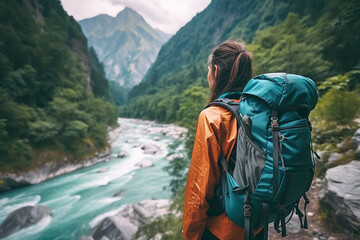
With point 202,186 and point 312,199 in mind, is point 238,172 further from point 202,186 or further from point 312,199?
point 312,199

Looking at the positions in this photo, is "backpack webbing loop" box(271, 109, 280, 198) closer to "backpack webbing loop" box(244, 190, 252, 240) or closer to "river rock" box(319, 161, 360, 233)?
"backpack webbing loop" box(244, 190, 252, 240)

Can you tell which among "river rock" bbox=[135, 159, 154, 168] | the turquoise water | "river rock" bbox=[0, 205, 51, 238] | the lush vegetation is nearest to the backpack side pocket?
the lush vegetation

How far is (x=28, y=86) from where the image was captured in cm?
1186

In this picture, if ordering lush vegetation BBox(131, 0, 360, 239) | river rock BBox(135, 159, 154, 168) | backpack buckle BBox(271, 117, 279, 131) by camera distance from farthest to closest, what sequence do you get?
river rock BBox(135, 159, 154, 168) → lush vegetation BBox(131, 0, 360, 239) → backpack buckle BBox(271, 117, 279, 131)

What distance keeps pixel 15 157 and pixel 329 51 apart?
18309mm

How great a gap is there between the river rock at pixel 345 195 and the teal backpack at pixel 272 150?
198cm

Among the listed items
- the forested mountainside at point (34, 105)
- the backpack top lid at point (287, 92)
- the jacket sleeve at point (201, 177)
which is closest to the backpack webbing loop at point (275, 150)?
the backpack top lid at point (287, 92)

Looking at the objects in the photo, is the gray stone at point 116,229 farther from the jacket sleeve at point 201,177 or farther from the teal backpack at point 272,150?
the teal backpack at point 272,150

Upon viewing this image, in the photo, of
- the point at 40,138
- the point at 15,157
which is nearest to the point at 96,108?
the point at 40,138

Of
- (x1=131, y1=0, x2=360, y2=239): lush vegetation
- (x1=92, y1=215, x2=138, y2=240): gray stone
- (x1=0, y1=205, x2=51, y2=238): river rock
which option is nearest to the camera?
(x1=131, y1=0, x2=360, y2=239): lush vegetation

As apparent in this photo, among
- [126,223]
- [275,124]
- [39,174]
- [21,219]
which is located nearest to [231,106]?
[275,124]

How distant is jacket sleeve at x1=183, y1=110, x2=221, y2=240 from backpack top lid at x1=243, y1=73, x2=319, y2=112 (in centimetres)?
35

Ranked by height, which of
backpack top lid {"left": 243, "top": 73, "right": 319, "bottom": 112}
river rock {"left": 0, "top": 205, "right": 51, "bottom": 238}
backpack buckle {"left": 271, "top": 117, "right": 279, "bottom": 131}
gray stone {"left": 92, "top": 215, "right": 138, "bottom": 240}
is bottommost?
river rock {"left": 0, "top": 205, "right": 51, "bottom": 238}

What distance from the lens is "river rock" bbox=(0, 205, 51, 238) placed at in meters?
5.70
